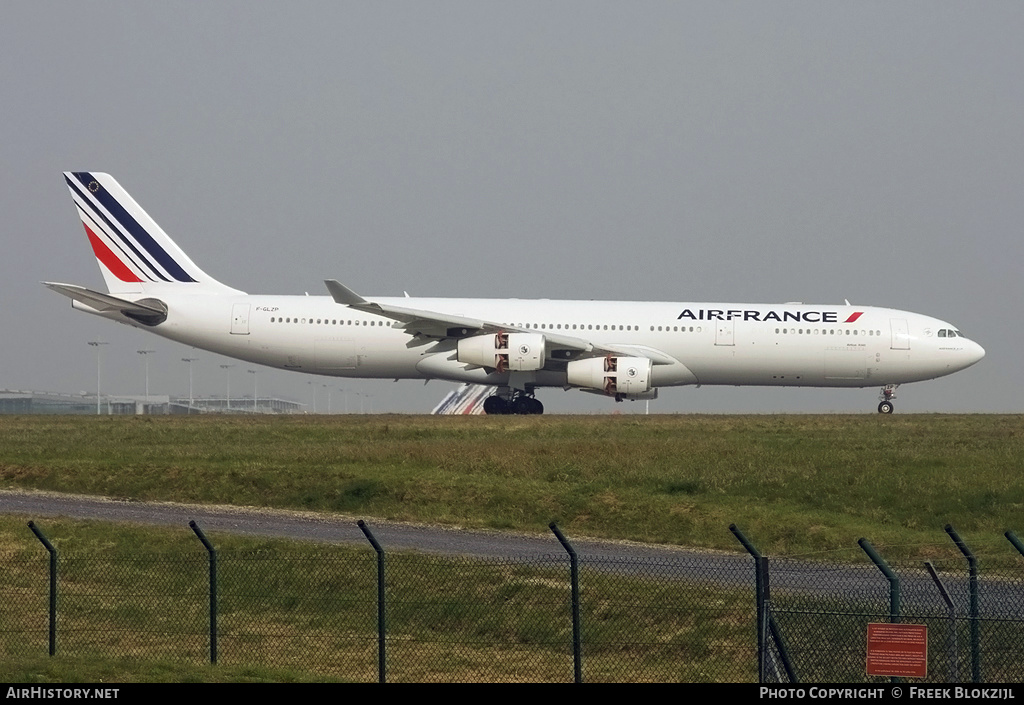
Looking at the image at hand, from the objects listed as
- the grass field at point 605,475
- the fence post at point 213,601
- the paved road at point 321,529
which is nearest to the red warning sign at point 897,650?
the fence post at point 213,601

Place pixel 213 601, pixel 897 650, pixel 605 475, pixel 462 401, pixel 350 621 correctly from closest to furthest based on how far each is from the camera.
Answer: pixel 897 650 → pixel 213 601 → pixel 350 621 → pixel 605 475 → pixel 462 401

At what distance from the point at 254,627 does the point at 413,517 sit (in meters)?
8.49

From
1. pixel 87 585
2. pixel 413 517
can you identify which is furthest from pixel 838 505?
pixel 87 585

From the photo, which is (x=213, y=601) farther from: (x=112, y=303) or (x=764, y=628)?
(x=112, y=303)

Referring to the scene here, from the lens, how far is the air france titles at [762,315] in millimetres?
42875

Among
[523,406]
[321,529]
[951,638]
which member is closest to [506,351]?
[523,406]

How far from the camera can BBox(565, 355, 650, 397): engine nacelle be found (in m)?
41.0

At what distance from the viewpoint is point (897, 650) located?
10.7m

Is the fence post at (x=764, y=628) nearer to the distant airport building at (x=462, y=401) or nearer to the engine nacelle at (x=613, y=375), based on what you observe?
the engine nacelle at (x=613, y=375)

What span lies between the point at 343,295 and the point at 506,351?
5.15 m

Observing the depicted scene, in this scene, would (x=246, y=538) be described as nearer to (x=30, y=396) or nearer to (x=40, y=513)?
(x=40, y=513)

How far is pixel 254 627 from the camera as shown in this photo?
57.4ft

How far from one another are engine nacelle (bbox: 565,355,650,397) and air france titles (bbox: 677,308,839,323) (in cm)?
268
